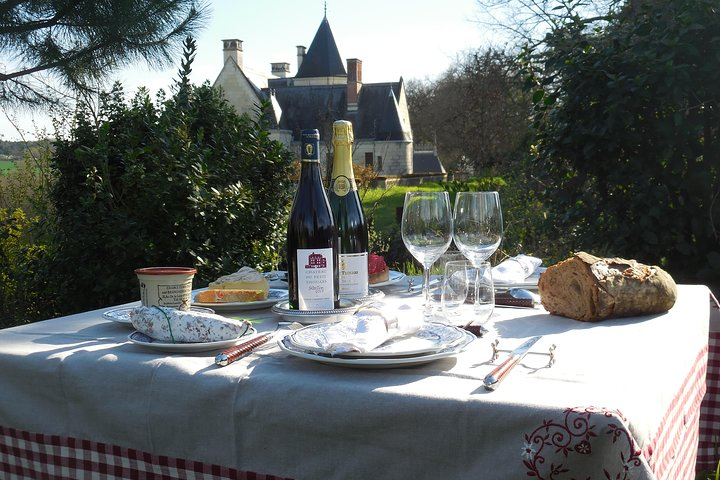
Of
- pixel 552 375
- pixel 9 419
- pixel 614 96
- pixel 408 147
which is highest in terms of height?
pixel 408 147

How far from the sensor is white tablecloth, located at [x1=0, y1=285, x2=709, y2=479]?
96cm

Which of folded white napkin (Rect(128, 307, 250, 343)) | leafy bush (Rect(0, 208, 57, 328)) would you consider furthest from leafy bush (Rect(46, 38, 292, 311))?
folded white napkin (Rect(128, 307, 250, 343))

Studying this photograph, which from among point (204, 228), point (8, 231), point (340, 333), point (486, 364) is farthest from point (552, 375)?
point (8, 231)

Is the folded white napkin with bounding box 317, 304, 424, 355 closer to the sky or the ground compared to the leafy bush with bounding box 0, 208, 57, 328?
closer to the sky

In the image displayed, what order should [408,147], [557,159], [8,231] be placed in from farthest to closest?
[408,147]
[8,231]
[557,159]

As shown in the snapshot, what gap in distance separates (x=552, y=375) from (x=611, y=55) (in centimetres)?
324

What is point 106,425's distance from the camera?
1.27 m

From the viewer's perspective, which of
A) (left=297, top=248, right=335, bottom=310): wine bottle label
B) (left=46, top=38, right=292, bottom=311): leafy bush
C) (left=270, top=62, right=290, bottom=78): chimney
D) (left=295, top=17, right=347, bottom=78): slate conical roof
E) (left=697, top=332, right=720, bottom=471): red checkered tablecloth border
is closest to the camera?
(left=297, top=248, right=335, bottom=310): wine bottle label

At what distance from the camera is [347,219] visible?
2039mm

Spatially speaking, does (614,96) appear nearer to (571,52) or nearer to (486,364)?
(571,52)

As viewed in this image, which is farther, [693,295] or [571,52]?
[571,52]

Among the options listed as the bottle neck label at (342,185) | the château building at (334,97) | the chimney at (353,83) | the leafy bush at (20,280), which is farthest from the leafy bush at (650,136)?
the chimney at (353,83)

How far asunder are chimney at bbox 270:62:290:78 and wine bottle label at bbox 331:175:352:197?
188 feet

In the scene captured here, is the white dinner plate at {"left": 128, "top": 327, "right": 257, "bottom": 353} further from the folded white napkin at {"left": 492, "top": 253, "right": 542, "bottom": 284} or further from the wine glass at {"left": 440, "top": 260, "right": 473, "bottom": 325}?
the folded white napkin at {"left": 492, "top": 253, "right": 542, "bottom": 284}
